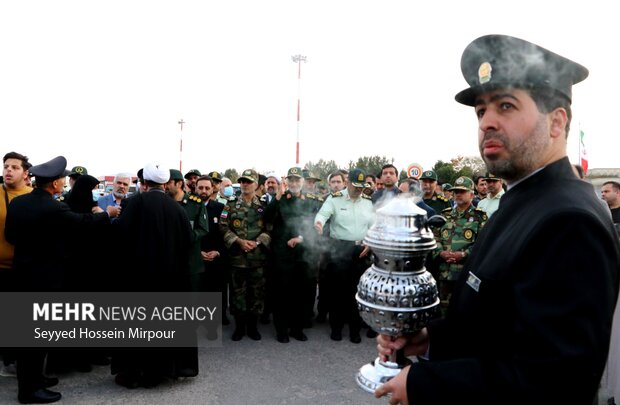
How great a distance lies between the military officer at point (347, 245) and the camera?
218 inches

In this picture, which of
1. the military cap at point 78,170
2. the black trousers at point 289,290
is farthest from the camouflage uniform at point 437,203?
the military cap at point 78,170

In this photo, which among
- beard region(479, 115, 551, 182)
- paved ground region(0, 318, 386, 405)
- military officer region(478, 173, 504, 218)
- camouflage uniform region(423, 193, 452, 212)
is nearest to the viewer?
beard region(479, 115, 551, 182)

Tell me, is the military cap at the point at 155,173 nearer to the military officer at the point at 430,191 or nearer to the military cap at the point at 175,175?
the military cap at the point at 175,175

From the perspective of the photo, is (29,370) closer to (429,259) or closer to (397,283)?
(397,283)

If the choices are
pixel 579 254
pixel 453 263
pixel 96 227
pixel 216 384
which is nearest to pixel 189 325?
pixel 216 384

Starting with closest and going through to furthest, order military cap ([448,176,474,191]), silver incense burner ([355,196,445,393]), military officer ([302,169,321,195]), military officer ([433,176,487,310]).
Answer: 1. silver incense burner ([355,196,445,393])
2. military officer ([433,176,487,310])
3. military cap ([448,176,474,191])
4. military officer ([302,169,321,195])

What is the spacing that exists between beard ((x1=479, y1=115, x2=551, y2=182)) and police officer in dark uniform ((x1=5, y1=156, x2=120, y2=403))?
12.6 feet

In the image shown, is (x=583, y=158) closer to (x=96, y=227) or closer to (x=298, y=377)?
(x=298, y=377)

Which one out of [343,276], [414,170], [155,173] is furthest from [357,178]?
[414,170]

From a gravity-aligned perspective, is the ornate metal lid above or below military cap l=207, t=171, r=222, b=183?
above

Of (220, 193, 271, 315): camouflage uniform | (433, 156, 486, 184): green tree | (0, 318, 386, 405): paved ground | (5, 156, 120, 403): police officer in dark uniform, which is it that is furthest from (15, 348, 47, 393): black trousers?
(433, 156, 486, 184): green tree

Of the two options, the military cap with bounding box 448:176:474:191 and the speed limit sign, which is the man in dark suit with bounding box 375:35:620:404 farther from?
the speed limit sign

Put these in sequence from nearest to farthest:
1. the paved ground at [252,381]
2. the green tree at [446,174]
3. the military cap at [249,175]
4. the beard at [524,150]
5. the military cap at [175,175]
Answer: the beard at [524,150]
the paved ground at [252,381]
the military cap at [175,175]
the military cap at [249,175]
the green tree at [446,174]

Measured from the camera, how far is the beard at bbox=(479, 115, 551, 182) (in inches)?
50.4
